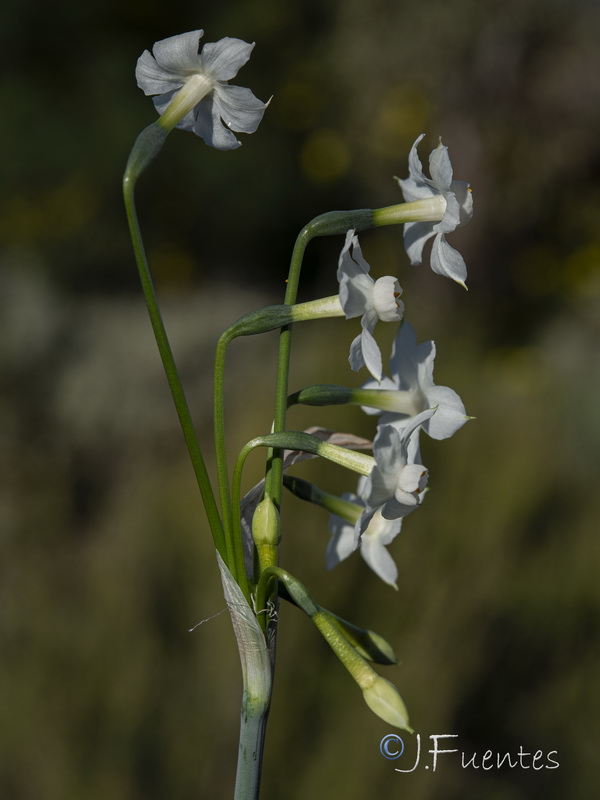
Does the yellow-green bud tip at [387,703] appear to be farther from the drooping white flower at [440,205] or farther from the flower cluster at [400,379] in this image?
the drooping white flower at [440,205]

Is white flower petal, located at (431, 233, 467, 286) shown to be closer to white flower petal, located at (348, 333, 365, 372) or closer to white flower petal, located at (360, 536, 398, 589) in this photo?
white flower petal, located at (348, 333, 365, 372)

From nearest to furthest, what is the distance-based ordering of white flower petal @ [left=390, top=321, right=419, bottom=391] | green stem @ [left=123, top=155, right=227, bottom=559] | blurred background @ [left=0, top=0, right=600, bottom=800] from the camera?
green stem @ [left=123, top=155, right=227, bottom=559] < white flower petal @ [left=390, top=321, right=419, bottom=391] < blurred background @ [left=0, top=0, right=600, bottom=800]

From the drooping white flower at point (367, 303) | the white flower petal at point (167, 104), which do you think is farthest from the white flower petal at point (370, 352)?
the white flower petal at point (167, 104)

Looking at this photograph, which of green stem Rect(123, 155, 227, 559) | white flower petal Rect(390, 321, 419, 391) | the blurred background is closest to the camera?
green stem Rect(123, 155, 227, 559)

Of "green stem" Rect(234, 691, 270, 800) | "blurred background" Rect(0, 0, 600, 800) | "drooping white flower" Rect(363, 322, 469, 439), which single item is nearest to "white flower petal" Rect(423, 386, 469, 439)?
"drooping white flower" Rect(363, 322, 469, 439)

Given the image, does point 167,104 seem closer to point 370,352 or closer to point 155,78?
point 155,78

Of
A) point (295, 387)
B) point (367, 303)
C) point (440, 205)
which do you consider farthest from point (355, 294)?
point (295, 387)
